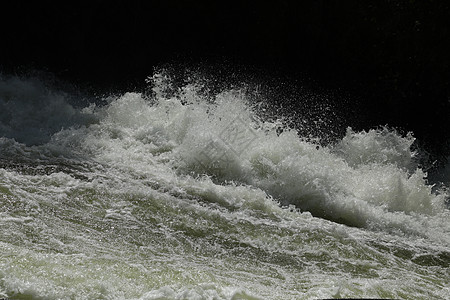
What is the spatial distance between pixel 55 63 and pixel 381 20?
656 cm

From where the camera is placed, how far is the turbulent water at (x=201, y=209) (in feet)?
12.0

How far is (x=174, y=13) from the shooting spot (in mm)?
10352

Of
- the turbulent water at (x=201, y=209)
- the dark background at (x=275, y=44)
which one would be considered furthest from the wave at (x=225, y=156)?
the dark background at (x=275, y=44)

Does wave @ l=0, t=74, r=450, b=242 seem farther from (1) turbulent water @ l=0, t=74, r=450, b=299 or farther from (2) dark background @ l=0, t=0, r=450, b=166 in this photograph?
(2) dark background @ l=0, t=0, r=450, b=166

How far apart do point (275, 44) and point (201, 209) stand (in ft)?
18.4

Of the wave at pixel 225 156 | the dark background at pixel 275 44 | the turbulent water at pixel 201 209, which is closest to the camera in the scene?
the turbulent water at pixel 201 209

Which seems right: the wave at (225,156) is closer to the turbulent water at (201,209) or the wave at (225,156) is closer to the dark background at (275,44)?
the turbulent water at (201,209)

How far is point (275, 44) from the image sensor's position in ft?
32.1

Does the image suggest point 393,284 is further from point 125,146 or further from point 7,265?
point 125,146

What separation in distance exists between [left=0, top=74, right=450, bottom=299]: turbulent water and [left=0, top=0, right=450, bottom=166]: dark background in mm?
1788

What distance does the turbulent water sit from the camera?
366cm

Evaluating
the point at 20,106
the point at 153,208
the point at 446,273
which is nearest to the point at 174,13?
the point at 20,106

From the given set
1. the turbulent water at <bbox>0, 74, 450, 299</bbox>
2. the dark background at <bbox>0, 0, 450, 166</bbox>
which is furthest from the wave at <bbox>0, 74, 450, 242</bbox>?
the dark background at <bbox>0, 0, 450, 166</bbox>

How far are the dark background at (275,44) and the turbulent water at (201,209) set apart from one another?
179 centimetres
